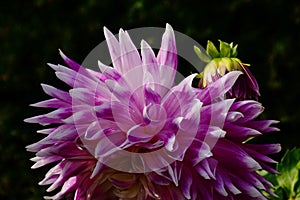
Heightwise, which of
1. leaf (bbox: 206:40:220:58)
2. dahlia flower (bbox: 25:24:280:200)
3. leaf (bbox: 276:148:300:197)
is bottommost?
leaf (bbox: 276:148:300:197)

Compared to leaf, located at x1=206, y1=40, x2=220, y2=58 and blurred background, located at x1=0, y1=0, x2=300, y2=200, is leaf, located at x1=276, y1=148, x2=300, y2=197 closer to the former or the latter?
leaf, located at x1=206, y1=40, x2=220, y2=58

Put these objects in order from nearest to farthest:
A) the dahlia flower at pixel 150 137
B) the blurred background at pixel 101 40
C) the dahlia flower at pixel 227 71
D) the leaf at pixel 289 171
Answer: the dahlia flower at pixel 150 137 < the dahlia flower at pixel 227 71 < the leaf at pixel 289 171 < the blurred background at pixel 101 40

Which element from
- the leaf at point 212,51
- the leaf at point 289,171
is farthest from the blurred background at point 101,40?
the leaf at point 212,51

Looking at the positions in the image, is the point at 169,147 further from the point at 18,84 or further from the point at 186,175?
the point at 18,84

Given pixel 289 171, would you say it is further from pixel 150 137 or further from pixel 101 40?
pixel 101 40

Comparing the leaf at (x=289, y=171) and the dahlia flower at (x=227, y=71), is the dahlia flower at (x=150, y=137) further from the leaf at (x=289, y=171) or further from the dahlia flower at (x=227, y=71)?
the leaf at (x=289, y=171)

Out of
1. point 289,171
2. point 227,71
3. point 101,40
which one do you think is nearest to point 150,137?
point 227,71

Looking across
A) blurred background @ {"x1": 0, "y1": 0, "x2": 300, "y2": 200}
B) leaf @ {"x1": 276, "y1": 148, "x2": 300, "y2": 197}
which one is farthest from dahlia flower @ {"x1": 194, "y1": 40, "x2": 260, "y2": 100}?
blurred background @ {"x1": 0, "y1": 0, "x2": 300, "y2": 200}

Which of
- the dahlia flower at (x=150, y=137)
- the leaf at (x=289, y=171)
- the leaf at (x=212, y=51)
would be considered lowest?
the leaf at (x=289, y=171)
